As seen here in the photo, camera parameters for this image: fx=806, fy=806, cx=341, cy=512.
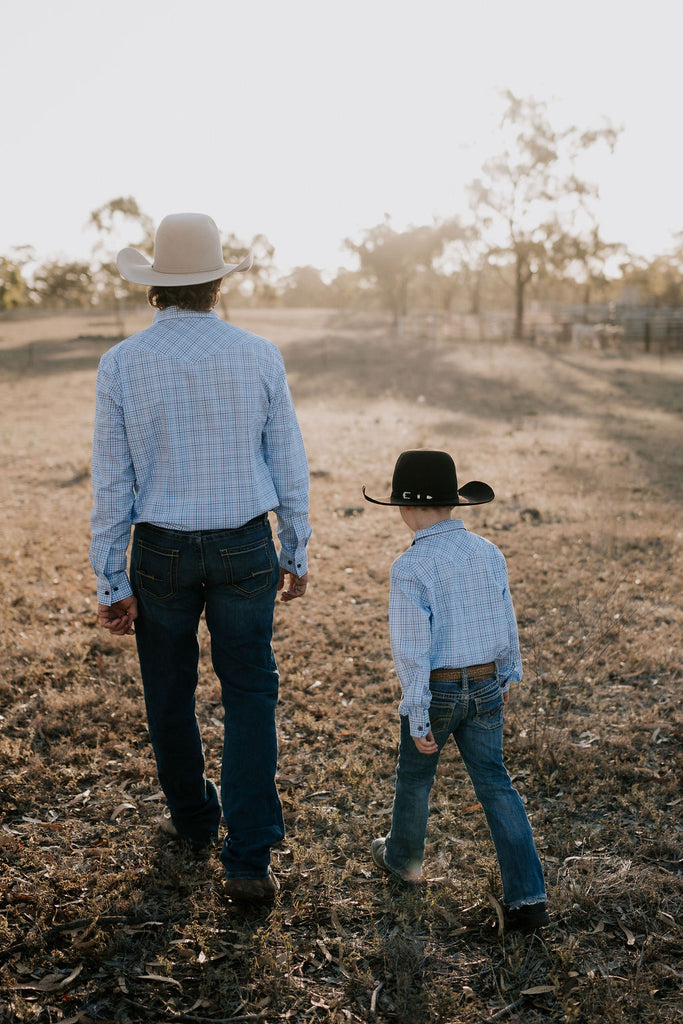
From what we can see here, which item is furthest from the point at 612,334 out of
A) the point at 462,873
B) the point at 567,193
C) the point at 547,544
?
the point at 462,873

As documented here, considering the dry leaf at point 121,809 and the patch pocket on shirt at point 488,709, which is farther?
the dry leaf at point 121,809

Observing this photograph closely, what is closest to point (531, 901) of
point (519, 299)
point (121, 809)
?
point (121, 809)

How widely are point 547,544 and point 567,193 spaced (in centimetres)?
3734

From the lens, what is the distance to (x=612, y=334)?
125ft

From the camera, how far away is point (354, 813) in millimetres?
3545

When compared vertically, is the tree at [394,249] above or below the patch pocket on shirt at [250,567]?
above

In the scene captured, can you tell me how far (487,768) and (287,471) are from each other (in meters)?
1.22

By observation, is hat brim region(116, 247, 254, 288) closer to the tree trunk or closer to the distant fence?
the distant fence

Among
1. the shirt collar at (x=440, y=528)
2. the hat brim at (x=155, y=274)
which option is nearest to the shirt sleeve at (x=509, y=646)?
Answer: the shirt collar at (x=440, y=528)

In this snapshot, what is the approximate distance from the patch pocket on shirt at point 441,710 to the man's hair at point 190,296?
1.49 meters

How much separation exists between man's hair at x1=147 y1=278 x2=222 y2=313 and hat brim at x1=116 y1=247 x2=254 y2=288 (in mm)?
20

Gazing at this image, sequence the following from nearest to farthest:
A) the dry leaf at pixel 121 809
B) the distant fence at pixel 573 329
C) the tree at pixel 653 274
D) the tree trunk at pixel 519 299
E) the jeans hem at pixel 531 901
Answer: the jeans hem at pixel 531 901
the dry leaf at pixel 121 809
the distant fence at pixel 573 329
the tree trunk at pixel 519 299
the tree at pixel 653 274

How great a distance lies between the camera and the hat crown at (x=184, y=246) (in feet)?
8.70

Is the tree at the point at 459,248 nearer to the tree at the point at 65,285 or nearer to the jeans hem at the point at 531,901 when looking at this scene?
the tree at the point at 65,285
